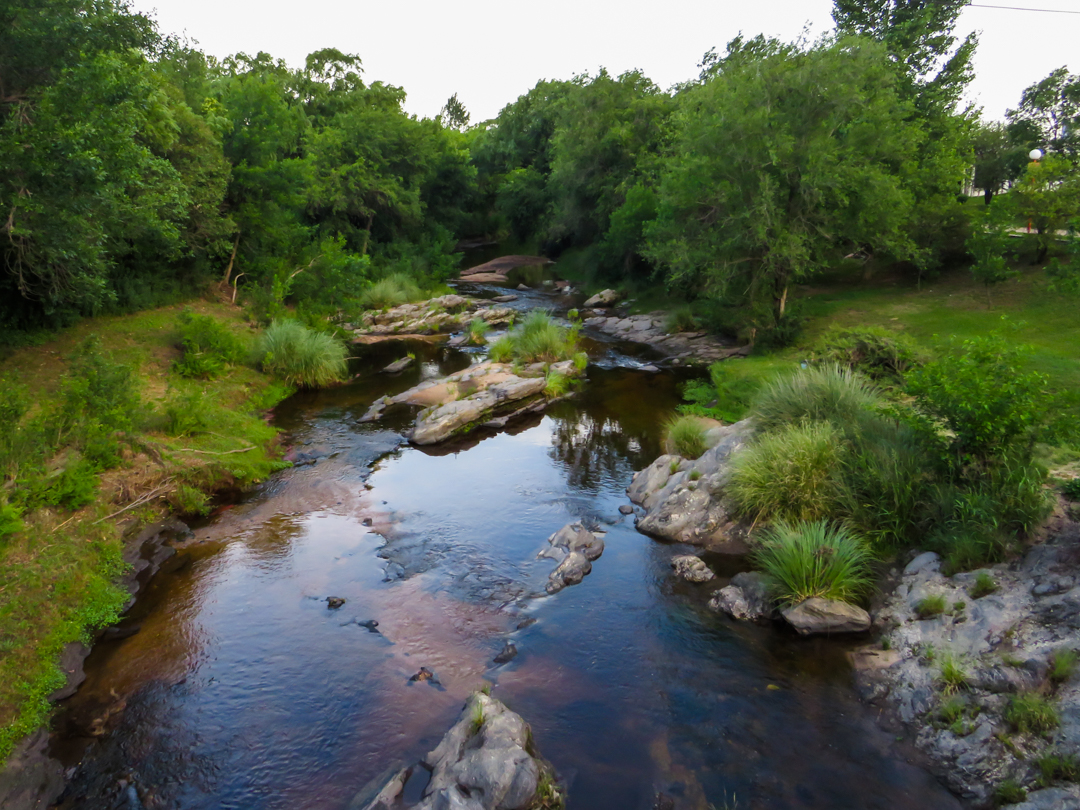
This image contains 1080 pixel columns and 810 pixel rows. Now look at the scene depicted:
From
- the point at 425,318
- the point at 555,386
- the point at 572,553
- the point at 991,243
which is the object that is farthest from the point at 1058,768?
the point at 425,318

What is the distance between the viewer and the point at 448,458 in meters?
16.5

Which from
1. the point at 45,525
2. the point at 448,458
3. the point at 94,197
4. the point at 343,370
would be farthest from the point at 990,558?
the point at 343,370

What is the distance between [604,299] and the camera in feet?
119

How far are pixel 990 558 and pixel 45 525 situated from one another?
45.9ft

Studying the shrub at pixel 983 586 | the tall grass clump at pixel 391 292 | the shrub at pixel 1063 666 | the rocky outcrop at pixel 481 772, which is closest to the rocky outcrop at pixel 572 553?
the rocky outcrop at pixel 481 772

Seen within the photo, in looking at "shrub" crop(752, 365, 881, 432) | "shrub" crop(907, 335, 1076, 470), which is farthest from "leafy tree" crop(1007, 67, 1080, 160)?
"shrub" crop(907, 335, 1076, 470)

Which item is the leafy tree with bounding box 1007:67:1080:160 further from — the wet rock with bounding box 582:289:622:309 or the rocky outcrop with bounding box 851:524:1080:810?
the rocky outcrop with bounding box 851:524:1080:810

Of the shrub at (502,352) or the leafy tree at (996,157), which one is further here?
the leafy tree at (996,157)

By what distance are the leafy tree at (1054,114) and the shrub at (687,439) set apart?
2819cm

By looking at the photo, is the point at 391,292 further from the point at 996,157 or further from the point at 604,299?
the point at 996,157

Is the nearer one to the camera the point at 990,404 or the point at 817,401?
the point at 990,404

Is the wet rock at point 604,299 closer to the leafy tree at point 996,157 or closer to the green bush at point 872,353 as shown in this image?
the leafy tree at point 996,157

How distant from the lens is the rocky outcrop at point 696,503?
12.0 meters

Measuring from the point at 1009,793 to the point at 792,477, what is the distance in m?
5.68
